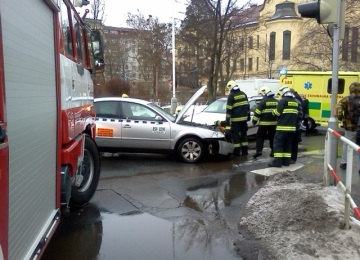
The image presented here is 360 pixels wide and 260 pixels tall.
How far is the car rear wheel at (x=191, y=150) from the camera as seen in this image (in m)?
9.09

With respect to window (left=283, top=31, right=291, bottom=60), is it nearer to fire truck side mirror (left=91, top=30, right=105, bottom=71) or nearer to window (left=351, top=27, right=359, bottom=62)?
window (left=351, top=27, right=359, bottom=62)

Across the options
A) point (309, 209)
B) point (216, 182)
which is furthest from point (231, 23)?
point (309, 209)

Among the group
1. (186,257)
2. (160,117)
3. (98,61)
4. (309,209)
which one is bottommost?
(186,257)

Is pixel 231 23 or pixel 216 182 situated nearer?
pixel 216 182

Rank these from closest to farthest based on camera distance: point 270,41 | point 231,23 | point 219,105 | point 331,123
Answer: point 331,123, point 219,105, point 231,23, point 270,41

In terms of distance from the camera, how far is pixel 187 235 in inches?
185

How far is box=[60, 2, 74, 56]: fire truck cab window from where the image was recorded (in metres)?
4.13

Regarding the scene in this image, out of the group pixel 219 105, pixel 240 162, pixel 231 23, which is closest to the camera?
pixel 240 162

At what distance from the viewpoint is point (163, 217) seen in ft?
17.4

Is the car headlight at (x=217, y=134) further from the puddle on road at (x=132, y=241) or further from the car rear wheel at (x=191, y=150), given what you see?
the puddle on road at (x=132, y=241)

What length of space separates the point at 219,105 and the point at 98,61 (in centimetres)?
685

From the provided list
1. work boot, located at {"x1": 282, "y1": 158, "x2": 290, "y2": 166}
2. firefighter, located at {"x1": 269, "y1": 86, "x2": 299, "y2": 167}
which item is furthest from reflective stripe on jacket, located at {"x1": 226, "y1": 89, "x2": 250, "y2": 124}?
work boot, located at {"x1": 282, "y1": 158, "x2": 290, "y2": 166}

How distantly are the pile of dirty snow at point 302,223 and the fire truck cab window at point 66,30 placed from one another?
304 cm

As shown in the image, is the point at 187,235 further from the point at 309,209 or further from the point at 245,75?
the point at 245,75
